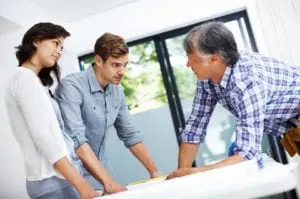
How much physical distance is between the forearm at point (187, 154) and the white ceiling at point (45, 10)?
1.53m

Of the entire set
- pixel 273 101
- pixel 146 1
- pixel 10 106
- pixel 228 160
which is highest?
pixel 146 1

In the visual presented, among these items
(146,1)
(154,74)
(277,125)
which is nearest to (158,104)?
(154,74)

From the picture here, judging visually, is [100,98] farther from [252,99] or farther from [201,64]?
[252,99]

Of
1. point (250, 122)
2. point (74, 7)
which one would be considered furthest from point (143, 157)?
point (74, 7)

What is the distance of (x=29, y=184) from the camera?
1027mm

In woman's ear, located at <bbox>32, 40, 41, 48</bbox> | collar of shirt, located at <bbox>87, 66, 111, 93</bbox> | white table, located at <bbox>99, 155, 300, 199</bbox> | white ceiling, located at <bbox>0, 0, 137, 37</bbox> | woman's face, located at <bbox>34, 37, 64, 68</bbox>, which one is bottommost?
white table, located at <bbox>99, 155, 300, 199</bbox>

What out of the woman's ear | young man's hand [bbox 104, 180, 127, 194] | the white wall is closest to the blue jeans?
young man's hand [bbox 104, 180, 127, 194]

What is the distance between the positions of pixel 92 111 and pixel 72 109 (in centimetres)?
15

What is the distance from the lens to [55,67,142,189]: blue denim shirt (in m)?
1.23

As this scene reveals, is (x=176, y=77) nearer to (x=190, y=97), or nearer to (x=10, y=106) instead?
(x=190, y=97)

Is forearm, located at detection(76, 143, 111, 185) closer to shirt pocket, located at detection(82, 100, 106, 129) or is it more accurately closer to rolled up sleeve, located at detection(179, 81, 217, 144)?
shirt pocket, located at detection(82, 100, 106, 129)

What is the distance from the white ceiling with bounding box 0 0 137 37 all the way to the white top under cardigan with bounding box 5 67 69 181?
133 centimetres

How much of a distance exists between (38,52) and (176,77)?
1923 millimetres

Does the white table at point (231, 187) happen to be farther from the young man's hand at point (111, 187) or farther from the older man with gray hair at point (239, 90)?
the young man's hand at point (111, 187)
